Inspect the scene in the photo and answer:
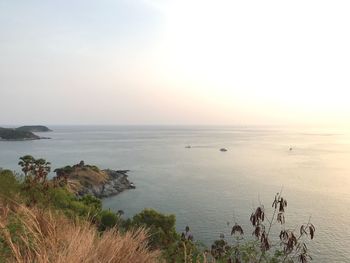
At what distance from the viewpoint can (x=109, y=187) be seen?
63875 mm

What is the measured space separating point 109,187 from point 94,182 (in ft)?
10.3

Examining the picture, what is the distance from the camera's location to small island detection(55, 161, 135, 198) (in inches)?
2393

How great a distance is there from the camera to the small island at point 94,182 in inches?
2393

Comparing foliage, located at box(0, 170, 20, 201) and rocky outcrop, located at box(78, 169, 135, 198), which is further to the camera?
rocky outcrop, located at box(78, 169, 135, 198)

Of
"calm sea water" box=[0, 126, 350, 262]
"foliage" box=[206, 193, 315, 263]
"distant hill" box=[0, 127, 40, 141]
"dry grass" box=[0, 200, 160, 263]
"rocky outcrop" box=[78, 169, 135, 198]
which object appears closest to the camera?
"dry grass" box=[0, 200, 160, 263]

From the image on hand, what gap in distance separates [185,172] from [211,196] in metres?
26.3

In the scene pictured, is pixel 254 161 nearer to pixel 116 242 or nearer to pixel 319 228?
pixel 319 228

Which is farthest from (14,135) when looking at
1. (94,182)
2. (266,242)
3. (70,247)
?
(70,247)

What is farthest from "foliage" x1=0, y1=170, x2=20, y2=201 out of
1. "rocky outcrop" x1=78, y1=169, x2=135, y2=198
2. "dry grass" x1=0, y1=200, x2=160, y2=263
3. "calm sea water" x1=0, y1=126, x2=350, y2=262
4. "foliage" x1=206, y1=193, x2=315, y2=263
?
"rocky outcrop" x1=78, y1=169, x2=135, y2=198

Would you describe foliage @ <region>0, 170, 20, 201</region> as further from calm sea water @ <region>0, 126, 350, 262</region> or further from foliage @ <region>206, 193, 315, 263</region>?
calm sea water @ <region>0, 126, 350, 262</region>

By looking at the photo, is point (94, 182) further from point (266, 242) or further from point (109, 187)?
point (266, 242)

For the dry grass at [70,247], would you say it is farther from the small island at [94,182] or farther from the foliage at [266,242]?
the small island at [94,182]

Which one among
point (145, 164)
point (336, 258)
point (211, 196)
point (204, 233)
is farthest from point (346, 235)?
point (145, 164)

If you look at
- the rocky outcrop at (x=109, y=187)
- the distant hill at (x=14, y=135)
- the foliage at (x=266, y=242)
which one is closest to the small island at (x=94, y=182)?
the rocky outcrop at (x=109, y=187)
